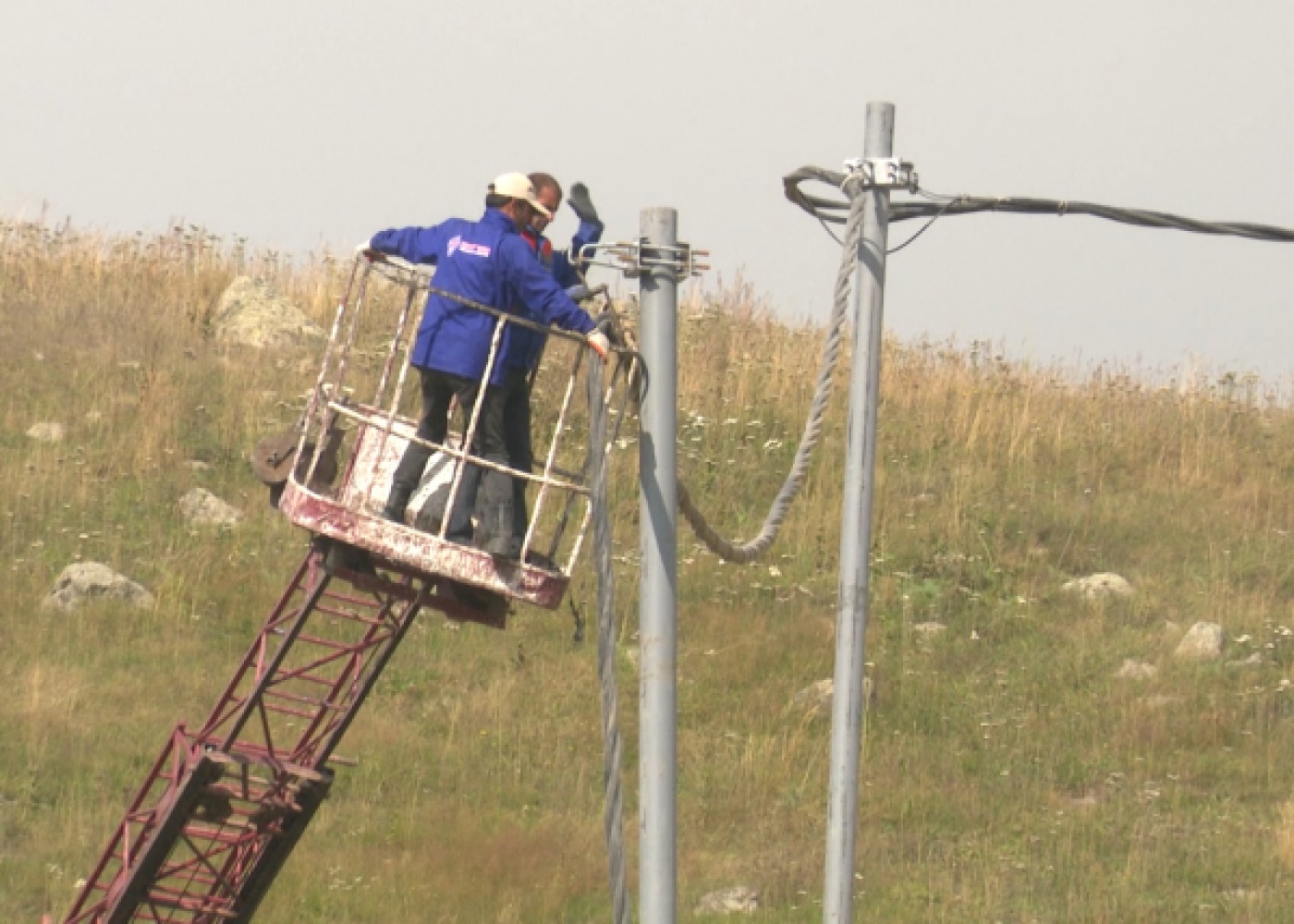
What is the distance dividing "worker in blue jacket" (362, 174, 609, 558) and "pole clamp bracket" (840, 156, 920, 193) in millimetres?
1233

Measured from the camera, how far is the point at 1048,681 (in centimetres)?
1428

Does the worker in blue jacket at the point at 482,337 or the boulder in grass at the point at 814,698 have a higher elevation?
the worker in blue jacket at the point at 482,337

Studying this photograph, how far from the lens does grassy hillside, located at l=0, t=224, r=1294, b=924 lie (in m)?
11.6

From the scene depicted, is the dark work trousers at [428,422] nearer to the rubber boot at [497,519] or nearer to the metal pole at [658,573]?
the rubber boot at [497,519]

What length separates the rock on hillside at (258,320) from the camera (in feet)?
64.1

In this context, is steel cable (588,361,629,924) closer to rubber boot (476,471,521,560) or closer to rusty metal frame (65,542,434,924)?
rubber boot (476,471,521,560)

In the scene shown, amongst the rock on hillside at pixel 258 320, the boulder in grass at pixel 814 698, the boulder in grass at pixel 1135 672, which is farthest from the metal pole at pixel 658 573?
the rock on hillside at pixel 258 320

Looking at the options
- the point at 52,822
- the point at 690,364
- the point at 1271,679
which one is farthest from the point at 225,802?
the point at 690,364

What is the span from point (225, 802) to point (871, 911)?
149 inches

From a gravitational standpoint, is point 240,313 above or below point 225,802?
above

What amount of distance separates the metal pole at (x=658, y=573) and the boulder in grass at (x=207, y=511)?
1011 centimetres

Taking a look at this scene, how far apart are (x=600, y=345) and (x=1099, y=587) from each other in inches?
394

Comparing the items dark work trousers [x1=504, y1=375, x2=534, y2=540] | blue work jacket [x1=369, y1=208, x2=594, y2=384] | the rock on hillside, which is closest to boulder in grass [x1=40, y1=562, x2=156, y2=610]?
the rock on hillside

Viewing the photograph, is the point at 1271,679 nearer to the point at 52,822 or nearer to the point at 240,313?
the point at 52,822
